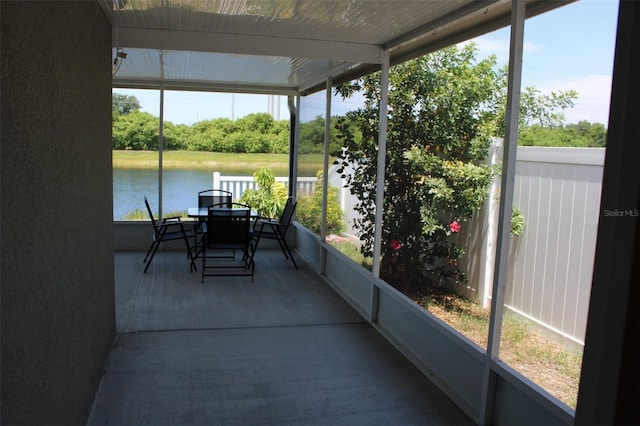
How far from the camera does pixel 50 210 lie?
2008 millimetres

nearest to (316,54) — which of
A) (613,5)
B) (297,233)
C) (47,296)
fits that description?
(613,5)

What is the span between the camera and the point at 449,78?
531 centimetres

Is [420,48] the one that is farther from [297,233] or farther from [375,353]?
[297,233]

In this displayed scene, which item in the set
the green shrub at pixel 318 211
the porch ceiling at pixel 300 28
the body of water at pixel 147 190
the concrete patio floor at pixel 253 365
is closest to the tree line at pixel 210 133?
the body of water at pixel 147 190

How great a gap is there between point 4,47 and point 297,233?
6.83m

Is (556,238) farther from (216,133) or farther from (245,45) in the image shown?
(216,133)

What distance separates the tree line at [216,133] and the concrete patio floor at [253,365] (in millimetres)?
2101

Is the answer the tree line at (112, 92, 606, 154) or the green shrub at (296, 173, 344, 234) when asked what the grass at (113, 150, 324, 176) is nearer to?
the tree line at (112, 92, 606, 154)

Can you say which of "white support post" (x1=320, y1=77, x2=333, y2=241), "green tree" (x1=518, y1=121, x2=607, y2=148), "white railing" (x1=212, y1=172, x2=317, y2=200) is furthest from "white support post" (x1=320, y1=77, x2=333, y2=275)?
"green tree" (x1=518, y1=121, x2=607, y2=148)

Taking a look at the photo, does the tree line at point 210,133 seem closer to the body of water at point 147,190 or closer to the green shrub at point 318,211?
the body of water at point 147,190

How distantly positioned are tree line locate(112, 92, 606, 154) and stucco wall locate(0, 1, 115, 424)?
3.55 metres

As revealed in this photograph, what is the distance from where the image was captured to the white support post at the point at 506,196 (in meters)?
2.81

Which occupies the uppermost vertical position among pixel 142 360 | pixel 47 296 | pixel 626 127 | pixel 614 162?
pixel 626 127

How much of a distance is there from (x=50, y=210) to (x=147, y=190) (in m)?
6.36
